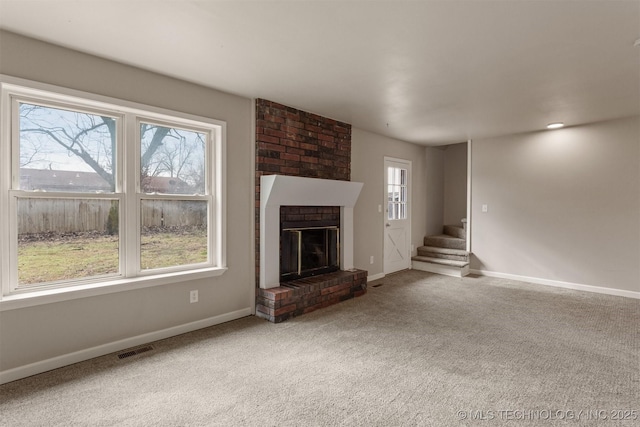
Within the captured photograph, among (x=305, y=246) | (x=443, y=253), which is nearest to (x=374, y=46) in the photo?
(x=305, y=246)

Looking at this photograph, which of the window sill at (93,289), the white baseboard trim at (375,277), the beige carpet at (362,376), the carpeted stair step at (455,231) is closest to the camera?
the beige carpet at (362,376)

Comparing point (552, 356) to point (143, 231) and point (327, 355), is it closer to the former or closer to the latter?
point (327, 355)

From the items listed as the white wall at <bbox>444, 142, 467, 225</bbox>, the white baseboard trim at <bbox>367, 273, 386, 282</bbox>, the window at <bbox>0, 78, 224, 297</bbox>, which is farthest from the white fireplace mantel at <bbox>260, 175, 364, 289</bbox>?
the white wall at <bbox>444, 142, 467, 225</bbox>

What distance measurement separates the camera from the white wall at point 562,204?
4418mm

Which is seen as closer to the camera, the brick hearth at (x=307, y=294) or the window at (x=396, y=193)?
the brick hearth at (x=307, y=294)

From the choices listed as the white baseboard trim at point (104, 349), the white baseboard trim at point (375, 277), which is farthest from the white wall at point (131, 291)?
the white baseboard trim at point (375, 277)

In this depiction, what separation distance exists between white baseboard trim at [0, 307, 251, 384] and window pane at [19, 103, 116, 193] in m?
1.25

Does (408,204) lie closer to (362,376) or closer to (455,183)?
(455,183)

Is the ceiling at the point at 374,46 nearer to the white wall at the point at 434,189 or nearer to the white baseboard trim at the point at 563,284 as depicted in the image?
the white baseboard trim at the point at 563,284

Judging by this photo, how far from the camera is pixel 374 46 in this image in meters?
2.43

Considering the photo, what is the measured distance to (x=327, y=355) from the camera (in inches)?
106

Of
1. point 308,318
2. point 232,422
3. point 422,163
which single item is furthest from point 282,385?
point 422,163

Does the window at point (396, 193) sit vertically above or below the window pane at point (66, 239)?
above

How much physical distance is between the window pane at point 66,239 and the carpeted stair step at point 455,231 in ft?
18.9
